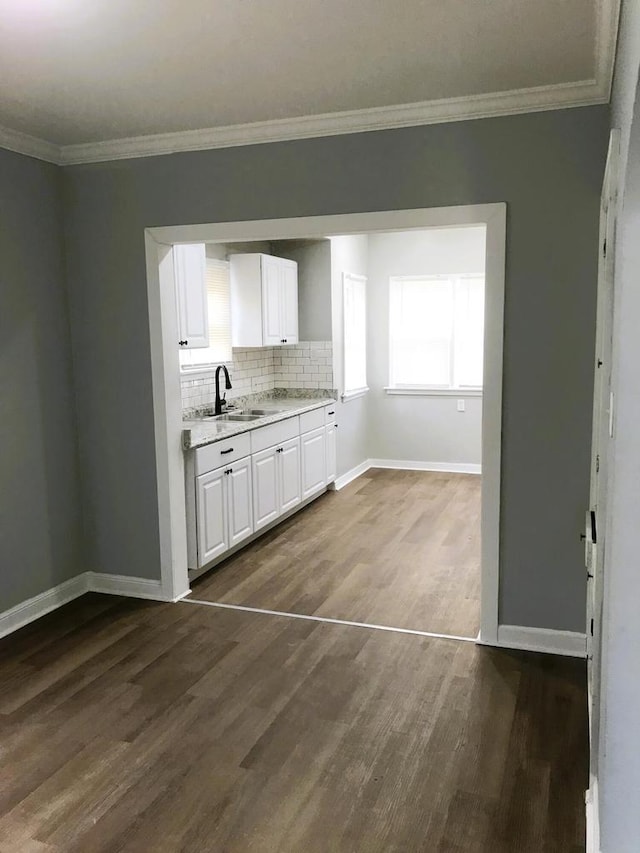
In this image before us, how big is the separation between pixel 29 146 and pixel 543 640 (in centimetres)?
373

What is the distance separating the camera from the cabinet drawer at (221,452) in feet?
14.3

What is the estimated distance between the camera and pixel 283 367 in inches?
270

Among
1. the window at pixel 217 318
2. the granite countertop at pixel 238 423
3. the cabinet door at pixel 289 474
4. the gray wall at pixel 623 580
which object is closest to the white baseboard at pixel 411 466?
the granite countertop at pixel 238 423

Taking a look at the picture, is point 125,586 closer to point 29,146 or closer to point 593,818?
point 29,146

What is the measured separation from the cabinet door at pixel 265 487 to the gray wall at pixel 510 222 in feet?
3.84

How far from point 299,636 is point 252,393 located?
3.10m

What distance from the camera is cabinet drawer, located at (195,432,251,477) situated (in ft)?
14.3

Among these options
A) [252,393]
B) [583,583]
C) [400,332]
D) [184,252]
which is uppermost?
[184,252]

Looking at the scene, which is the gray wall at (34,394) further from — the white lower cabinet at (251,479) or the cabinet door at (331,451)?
the cabinet door at (331,451)

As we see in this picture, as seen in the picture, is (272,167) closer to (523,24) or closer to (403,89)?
(403,89)

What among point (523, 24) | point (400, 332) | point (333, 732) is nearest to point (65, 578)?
point (333, 732)

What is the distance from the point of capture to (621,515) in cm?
178

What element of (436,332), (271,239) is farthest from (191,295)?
(436,332)

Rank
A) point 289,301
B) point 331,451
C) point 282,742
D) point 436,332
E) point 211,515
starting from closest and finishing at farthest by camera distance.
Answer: point 282,742, point 211,515, point 289,301, point 331,451, point 436,332
